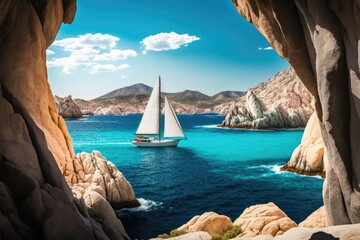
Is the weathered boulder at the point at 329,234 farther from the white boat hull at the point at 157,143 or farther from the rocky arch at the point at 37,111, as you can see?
the white boat hull at the point at 157,143

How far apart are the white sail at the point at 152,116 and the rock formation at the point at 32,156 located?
6925 centimetres

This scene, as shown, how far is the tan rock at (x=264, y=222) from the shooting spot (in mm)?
22094

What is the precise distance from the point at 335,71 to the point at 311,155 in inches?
1624

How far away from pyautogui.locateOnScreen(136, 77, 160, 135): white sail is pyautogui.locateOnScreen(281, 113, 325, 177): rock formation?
44.5 m

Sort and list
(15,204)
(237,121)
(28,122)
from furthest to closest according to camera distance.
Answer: (237,121) < (28,122) < (15,204)

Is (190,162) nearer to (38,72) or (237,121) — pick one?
(38,72)

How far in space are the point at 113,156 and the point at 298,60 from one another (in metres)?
62.2

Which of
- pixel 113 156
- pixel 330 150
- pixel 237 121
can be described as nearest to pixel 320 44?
pixel 330 150

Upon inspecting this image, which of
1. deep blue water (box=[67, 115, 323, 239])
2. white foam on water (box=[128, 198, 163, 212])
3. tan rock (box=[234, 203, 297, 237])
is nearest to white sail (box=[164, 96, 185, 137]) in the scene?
deep blue water (box=[67, 115, 323, 239])

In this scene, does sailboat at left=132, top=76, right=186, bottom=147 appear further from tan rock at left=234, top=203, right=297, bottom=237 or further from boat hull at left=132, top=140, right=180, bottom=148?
tan rock at left=234, top=203, right=297, bottom=237

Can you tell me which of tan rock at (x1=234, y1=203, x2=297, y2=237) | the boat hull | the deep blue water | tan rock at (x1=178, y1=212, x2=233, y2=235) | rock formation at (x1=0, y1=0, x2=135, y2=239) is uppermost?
rock formation at (x1=0, y1=0, x2=135, y2=239)

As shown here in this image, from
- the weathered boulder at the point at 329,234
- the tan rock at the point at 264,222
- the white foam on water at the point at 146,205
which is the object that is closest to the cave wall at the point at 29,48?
the weathered boulder at the point at 329,234

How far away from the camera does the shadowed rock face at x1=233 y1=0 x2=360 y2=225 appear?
12033mm

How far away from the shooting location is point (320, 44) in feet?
43.4
